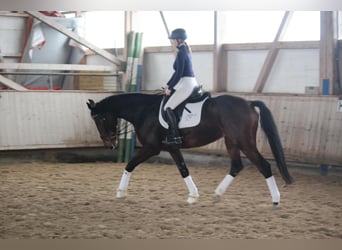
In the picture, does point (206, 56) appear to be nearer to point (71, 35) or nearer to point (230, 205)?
point (71, 35)

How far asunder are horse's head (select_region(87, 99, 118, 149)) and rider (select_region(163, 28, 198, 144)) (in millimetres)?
536

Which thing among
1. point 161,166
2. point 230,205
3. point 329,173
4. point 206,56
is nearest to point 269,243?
point 230,205

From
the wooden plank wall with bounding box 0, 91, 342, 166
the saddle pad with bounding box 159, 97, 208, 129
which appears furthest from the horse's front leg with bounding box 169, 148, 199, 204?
the wooden plank wall with bounding box 0, 91, 342, 166

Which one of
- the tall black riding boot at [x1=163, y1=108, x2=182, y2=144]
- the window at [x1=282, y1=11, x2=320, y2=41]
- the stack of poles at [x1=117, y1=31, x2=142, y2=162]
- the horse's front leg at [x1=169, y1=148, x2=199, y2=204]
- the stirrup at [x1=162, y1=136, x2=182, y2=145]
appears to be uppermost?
the window at [x1=282, y1=11, x2=320, y2=41]

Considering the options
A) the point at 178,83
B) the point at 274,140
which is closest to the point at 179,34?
the point at 178,83

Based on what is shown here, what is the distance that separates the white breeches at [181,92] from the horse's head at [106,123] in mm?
553

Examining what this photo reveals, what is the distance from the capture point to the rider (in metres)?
5.07

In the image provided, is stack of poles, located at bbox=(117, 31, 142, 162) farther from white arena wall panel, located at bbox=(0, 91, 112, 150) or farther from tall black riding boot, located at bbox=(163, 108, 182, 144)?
tall black riding boot, located at bbox=(163, 108, 182, 144)

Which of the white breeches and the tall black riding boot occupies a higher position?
the white breeches

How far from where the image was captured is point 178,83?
5.15 meters

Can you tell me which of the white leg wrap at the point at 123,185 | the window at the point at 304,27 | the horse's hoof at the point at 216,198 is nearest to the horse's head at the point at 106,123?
the white leg wrap at the point at 123,185

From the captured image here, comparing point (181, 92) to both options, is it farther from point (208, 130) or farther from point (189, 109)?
point (208, 130)

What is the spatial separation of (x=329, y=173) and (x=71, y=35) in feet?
10.9

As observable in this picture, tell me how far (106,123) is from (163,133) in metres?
0.55
